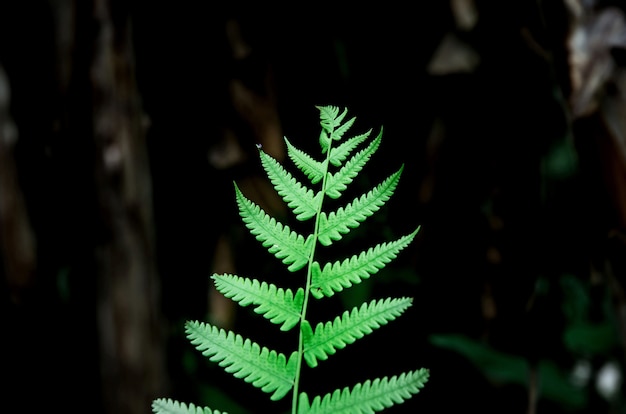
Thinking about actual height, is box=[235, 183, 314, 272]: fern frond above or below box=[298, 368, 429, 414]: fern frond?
above

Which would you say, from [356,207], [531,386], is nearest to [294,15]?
[531,386]

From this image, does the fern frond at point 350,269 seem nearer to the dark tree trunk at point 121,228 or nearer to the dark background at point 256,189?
the dark background at point 256,189

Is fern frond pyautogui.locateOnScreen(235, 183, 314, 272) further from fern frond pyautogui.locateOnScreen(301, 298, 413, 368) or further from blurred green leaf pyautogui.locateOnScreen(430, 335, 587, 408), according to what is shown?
blurred green leaf pyautogui.locateOnScreen(430, 335, 587, 408)

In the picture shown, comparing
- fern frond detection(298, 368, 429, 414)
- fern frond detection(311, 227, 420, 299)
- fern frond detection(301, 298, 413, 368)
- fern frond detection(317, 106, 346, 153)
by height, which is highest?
fern frond detection(317, 106, 346, 153)

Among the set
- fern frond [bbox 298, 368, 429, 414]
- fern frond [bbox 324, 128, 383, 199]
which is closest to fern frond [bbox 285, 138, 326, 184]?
fern frond [bbox 324, 128, 383, 199]

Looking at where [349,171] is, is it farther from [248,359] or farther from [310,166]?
[248,359]

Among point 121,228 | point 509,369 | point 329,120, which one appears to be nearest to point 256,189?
point 121,228

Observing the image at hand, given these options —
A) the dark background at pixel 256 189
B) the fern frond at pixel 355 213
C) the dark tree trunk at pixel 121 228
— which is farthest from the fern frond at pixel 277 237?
the dark tree trunk at pixel 121 228

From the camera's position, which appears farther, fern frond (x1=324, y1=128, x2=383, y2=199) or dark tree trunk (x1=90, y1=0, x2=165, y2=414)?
dark tree trunk (x1=90, y1=0, x2=165, y2=414)
